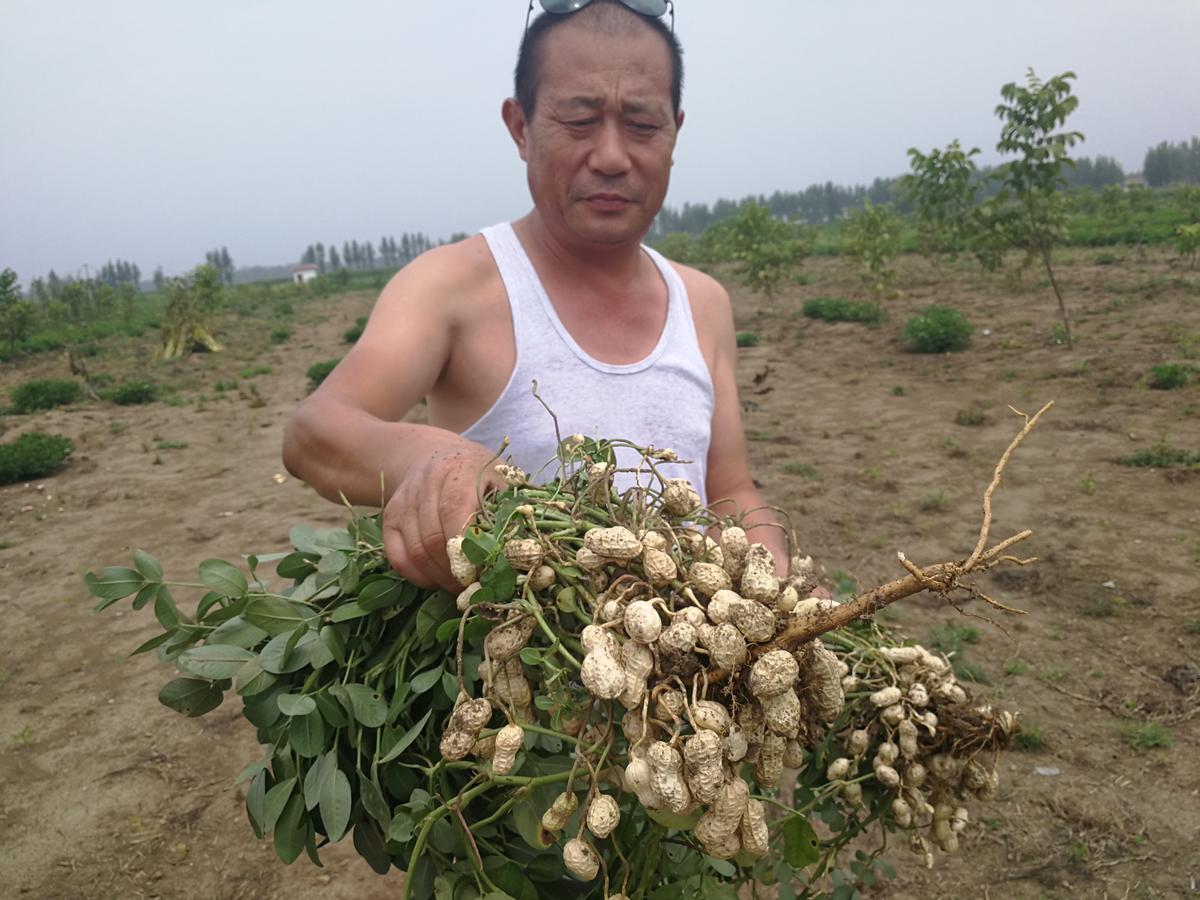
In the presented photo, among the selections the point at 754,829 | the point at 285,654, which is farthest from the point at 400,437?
the point at 754,829

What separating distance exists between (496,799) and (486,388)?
1.04 metres

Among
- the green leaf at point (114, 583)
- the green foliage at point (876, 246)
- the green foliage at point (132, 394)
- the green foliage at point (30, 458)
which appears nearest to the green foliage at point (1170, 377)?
the green foliage at point (876, 246)

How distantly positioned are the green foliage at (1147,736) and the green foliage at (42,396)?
44.1ft

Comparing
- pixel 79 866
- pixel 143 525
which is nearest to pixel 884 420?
pixel 143 525

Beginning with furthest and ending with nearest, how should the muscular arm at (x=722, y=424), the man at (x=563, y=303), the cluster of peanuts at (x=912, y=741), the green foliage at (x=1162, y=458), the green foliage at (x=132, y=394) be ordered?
1. the green foliage at (x=132, y=394)
2. the green foliage at (x=1162, y=458)
3. the muscular arm at (x=722, y=424)
4. the man at (x=563, y=303)
5. the cluster of peanuts at (x=912, y=741)

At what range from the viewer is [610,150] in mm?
1878

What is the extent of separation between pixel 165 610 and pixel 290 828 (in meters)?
0.39

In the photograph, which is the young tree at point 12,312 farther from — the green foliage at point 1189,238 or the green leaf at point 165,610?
the green foliage at point 1189,238

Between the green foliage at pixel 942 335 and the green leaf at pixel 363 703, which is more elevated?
the green leaf at pixel 363 703

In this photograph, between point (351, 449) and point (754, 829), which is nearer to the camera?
point (754, 829)

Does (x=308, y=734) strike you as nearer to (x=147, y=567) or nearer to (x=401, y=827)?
(x=401, y=827)

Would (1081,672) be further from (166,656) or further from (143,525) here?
(143,525)

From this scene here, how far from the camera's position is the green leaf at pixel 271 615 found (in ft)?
4.14

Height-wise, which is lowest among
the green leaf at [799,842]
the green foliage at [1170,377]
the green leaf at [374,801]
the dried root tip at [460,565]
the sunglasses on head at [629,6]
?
the green foliage at [1170,377]
